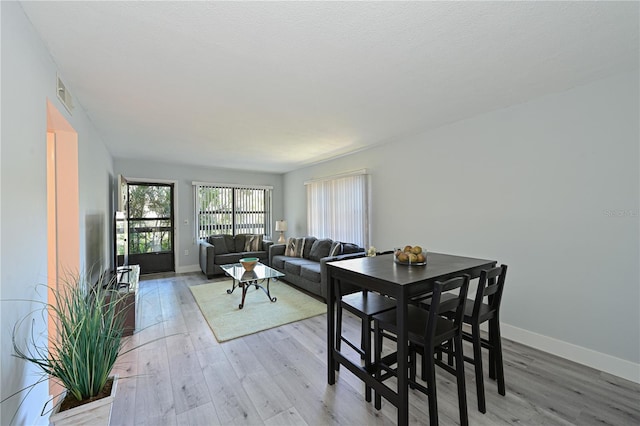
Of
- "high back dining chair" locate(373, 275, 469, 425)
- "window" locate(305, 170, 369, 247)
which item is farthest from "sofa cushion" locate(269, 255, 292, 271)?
"high back dining chair" locate(373, 275, 469, 425)

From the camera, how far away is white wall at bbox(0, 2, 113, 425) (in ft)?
3.97

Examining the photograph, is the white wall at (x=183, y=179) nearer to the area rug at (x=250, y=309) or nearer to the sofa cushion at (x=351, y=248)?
the area rug at (x=250, y=309)

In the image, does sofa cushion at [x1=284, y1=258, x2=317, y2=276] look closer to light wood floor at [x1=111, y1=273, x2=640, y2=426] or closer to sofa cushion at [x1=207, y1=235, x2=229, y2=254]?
sofa cushion at [x1=207, y1=235, x2=229, y2=254]

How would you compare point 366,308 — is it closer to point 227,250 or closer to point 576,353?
point 576,353

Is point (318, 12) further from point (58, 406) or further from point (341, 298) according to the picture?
point (58, 406)

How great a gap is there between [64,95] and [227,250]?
4.16 meters

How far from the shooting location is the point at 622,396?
1938 millimetres

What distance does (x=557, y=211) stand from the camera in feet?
8.19

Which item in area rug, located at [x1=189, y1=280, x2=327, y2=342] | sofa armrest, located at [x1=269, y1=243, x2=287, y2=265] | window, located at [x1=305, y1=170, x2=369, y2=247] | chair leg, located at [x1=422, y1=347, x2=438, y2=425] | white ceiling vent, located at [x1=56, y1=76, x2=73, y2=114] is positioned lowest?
area rug, located at [x1=189, y1=280, x2=327, y2=342]

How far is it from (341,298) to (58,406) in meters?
1.64

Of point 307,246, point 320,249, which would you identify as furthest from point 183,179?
point 320,249

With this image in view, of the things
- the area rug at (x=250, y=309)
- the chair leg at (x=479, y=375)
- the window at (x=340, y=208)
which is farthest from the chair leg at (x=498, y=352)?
the window at (x=340, y=208)

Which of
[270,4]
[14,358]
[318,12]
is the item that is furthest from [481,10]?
[14,358]

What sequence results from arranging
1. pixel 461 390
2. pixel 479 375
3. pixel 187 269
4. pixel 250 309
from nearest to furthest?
pixel 461 390, pixel 479 375, pixel 250 309, pixel 187 269
